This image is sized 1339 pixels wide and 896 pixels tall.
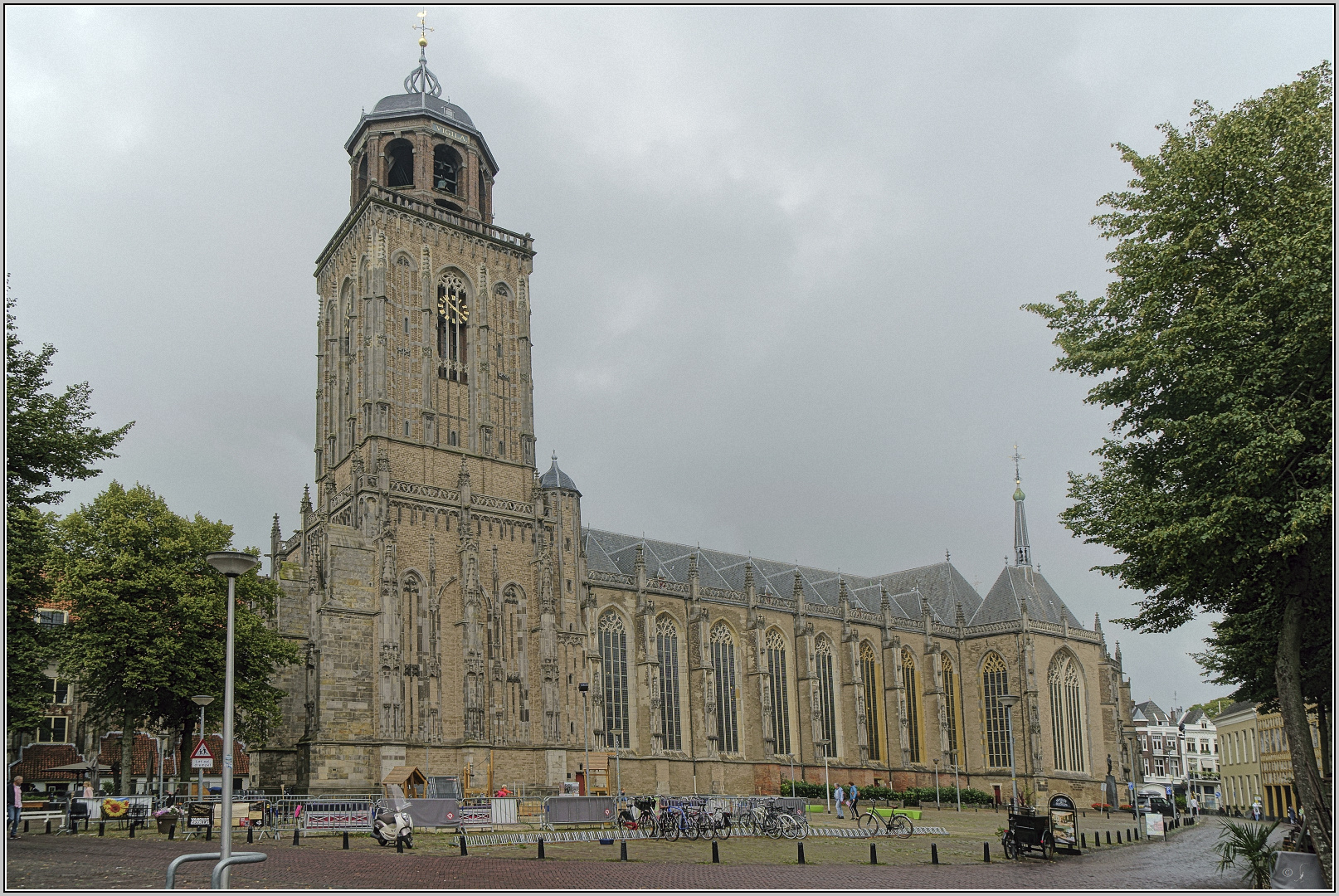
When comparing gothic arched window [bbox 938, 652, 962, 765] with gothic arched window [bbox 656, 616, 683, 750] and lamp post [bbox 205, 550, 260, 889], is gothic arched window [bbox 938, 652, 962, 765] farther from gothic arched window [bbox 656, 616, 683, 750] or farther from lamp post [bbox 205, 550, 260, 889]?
lamp post [bbox 205, 550, 260, 889]

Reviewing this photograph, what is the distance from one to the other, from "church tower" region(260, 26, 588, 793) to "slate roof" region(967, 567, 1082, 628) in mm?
34810

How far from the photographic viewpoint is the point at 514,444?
2047 inches

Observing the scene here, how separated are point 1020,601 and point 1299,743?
56.0 meters

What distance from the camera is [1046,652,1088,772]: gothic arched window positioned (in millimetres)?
71000

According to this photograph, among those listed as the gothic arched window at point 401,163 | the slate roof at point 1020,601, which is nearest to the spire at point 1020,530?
the slate roof at point 1020,601

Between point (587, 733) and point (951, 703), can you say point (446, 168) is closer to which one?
point (587, 733)

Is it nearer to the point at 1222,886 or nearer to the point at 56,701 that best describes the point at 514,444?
the point at 56,701

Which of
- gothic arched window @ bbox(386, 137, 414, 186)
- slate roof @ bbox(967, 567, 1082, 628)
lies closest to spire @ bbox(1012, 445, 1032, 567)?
slate roof @ bbox(967, 567, 1082, 628)

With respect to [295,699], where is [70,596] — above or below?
above

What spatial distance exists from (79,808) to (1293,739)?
30.3 meters

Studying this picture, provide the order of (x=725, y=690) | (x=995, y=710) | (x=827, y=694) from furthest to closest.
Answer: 1. (x=995, y=710)
2. (x=827, y=694)
3. (x=725, y=690)

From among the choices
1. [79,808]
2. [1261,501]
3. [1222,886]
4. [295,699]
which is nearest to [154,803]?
[79,808]

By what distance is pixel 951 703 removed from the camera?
237ft

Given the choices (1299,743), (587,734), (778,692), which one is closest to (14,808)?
(587,734)
